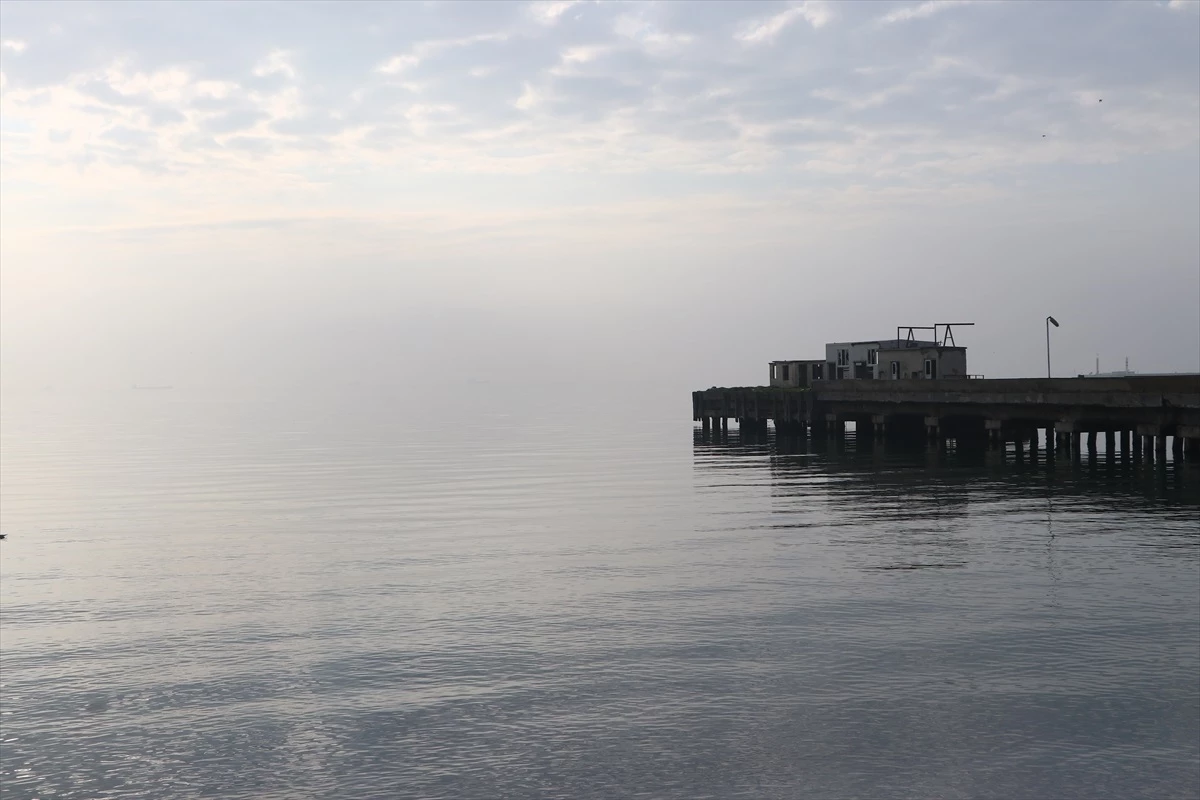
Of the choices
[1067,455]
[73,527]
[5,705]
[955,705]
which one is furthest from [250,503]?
[1067,455]

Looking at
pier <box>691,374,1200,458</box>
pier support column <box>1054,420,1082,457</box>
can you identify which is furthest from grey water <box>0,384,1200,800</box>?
pier support column <box>1054,420,1082,457</box>

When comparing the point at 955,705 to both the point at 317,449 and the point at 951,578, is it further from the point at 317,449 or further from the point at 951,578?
the point at 317,449

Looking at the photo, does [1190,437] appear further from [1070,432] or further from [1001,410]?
[1001,410]

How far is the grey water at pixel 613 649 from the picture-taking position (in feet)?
48.2

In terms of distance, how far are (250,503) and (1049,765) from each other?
39.6m

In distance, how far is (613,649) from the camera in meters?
20.4

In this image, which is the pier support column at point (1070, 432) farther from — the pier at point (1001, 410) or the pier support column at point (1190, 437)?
the pier support column at point (1190, 437)

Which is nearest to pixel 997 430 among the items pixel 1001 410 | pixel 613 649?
pixel 1001 410

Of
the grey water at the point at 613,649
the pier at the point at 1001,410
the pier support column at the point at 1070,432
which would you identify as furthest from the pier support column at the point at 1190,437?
the grey water at the point at 613,649

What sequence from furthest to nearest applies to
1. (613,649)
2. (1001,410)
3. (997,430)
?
(997,430)
(1001,410)
(613,649)

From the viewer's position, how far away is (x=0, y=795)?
46.1 feet

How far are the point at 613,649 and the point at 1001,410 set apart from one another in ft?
160

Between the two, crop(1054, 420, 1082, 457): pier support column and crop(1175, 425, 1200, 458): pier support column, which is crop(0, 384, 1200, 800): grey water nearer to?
crop(1175, 425, 1200, 458): pier support column

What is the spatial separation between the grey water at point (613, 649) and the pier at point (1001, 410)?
920 cm
